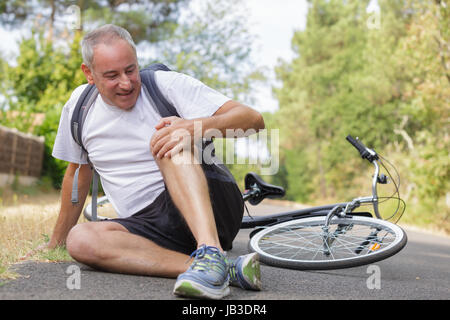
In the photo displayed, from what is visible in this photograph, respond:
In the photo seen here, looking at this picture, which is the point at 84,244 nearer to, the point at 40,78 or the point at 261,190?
→ the point at 261,190

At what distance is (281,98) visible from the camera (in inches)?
1490

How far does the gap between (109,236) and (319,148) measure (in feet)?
111

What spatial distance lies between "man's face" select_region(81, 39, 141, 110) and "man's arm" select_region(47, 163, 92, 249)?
67 centimetres

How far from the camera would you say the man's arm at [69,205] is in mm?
3312

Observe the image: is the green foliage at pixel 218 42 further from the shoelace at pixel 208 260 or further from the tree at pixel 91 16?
the shoelace at pixel 208 260

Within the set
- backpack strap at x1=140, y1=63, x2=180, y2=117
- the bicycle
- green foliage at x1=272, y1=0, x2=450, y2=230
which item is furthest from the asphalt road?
green foliage at x1=272, y1=0, x2=450, y2=230

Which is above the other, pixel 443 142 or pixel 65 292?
pixel 443 142

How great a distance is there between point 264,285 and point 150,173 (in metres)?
0.87

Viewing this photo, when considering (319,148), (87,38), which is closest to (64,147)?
(87,38)

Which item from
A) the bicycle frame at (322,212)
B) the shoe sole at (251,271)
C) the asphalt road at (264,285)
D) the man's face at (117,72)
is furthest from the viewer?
the bicycle frame at (322,212)

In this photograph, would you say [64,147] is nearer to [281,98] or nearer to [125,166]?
[125,166]

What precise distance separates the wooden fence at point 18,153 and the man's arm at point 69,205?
1180 cm

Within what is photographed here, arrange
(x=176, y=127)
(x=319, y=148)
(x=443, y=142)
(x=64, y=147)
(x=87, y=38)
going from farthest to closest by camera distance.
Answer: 1. (x=319, y=148)
2. (x=443, y=142)
3. (x=64, y=147)
4. (x=87, y=38)
5. (x=176, y=127)

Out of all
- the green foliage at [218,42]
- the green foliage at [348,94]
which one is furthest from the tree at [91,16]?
the green foliage at [348,94]
